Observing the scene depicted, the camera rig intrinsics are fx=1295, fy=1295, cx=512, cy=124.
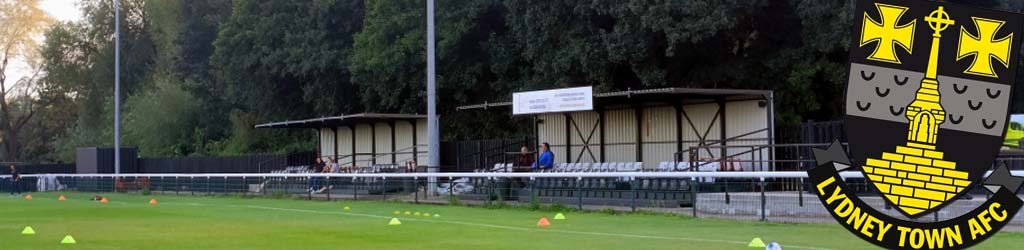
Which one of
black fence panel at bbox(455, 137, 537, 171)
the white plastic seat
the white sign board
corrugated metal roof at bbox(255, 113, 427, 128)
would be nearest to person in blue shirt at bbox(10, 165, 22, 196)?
corrugated metal roof at bbox(255, 113, 427, 128)

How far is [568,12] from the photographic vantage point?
4259cm

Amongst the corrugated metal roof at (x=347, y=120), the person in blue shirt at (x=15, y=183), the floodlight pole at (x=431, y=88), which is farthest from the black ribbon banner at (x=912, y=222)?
the person in blue shirt at (x=15, y=183)

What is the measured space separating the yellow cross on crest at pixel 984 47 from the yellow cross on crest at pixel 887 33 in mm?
304

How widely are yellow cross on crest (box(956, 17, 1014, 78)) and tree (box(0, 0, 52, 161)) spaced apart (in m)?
80.0

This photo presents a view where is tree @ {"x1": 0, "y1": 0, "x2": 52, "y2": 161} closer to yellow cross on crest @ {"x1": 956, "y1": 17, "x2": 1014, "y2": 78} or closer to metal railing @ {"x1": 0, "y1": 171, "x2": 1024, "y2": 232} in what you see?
metal railing @ {"x1": 0, "y1": 171, "x2": 1024, "y2": 232}

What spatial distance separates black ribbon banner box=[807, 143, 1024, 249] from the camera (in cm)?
809

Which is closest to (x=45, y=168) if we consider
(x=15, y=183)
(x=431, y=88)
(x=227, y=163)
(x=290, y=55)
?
(x=227, y=163)

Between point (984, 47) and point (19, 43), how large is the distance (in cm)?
8182

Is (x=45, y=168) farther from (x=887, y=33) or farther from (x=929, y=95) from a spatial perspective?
(x=929, y=95)

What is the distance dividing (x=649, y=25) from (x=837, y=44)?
545 centimetres

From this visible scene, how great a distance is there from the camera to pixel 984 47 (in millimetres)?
7730

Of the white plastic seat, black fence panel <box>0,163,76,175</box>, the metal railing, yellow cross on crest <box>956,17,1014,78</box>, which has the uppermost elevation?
yellow cross on crest <box>956,17,1014,78</box>

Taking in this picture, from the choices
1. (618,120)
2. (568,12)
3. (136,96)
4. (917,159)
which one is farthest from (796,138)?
(136,96)

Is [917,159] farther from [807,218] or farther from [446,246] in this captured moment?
[807,218]
